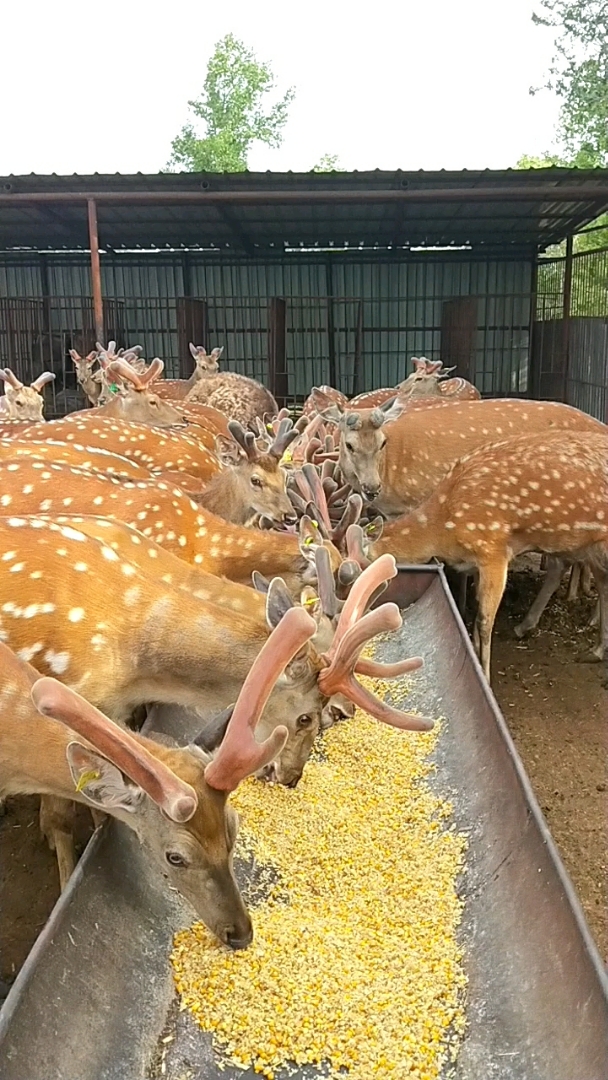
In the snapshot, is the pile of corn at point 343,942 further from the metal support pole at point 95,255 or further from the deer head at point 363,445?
the metal support pole at point 95,255

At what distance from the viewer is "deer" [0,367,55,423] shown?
8.83 metres

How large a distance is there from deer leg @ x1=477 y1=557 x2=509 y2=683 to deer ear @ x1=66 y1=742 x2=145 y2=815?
3.40 meters

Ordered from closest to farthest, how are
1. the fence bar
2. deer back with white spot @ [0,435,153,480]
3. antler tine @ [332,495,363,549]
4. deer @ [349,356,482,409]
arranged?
antler tine @ [332,495,363,549] < deer back with white spot @ [0,435,153,480] < deer @ [349,356,482,409] < the fence bar

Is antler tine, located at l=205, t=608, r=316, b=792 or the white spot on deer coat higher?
antler tine, located at l=205, t=608, r=316, b=792

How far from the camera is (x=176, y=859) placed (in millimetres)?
2176

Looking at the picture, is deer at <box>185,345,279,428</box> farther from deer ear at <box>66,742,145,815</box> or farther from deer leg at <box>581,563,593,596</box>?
deer ear at <box>66,742,145,815</box>

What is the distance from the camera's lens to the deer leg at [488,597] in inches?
207

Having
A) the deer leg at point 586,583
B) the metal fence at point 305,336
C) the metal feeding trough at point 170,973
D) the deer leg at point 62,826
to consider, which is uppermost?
the metal fence at point 305,336

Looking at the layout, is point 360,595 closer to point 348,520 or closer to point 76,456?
point 348,520

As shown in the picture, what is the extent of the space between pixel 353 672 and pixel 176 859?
964mm

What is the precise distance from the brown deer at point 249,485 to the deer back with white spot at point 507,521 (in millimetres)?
754

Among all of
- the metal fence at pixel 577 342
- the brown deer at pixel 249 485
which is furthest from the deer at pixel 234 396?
the brown deer at pixel 249 485

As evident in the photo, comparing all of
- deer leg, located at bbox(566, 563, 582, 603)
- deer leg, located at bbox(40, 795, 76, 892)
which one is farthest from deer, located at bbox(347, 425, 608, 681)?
deer leg, located at bbox(40, 795, 76, 892)

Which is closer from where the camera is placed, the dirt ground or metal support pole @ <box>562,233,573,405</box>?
the dirt ground
